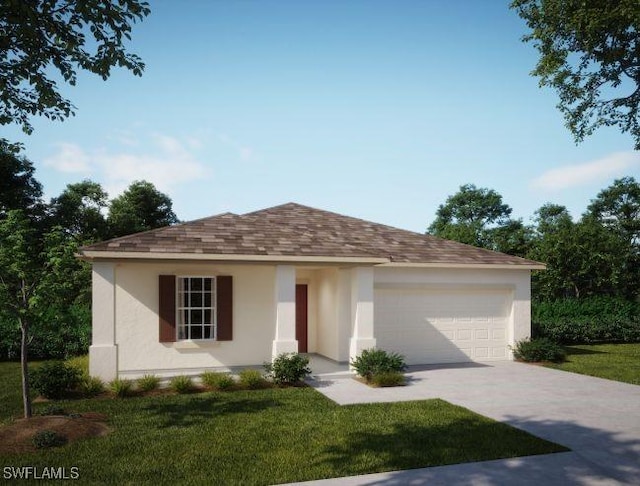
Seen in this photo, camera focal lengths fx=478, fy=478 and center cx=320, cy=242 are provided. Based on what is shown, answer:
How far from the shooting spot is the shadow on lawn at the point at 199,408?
8.15 metres

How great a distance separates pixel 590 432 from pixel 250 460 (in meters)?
5.26

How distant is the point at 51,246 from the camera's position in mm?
8062

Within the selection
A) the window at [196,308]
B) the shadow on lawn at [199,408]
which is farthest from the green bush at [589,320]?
the shadow on lawn at [199,408]

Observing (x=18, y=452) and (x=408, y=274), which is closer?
(x=18, y=452)

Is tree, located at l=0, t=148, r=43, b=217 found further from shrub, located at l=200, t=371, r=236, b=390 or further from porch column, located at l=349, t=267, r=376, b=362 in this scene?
porch column, located at l=349, t=267, r=376, b=362

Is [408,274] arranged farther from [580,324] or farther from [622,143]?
[580,324]

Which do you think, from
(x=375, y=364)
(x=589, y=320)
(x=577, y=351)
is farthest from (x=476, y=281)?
(x=589, y=320)

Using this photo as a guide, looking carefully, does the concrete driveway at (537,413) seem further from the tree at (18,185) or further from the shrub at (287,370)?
the tree at (18,185)

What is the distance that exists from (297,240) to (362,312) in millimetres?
2632

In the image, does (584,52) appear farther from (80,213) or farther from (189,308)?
(80,213)

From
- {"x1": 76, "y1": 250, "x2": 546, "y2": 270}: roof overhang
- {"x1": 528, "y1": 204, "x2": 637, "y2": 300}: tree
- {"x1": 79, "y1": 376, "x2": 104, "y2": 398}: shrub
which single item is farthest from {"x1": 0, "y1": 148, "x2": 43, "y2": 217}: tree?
{"x1": 528, "y1": 204, "x2": 637, "y2": 300}: tree

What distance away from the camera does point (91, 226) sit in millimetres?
32688

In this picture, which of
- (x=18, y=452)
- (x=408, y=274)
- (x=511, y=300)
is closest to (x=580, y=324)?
(x=511, y=300)

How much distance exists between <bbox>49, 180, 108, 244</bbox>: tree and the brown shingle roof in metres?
19.7
